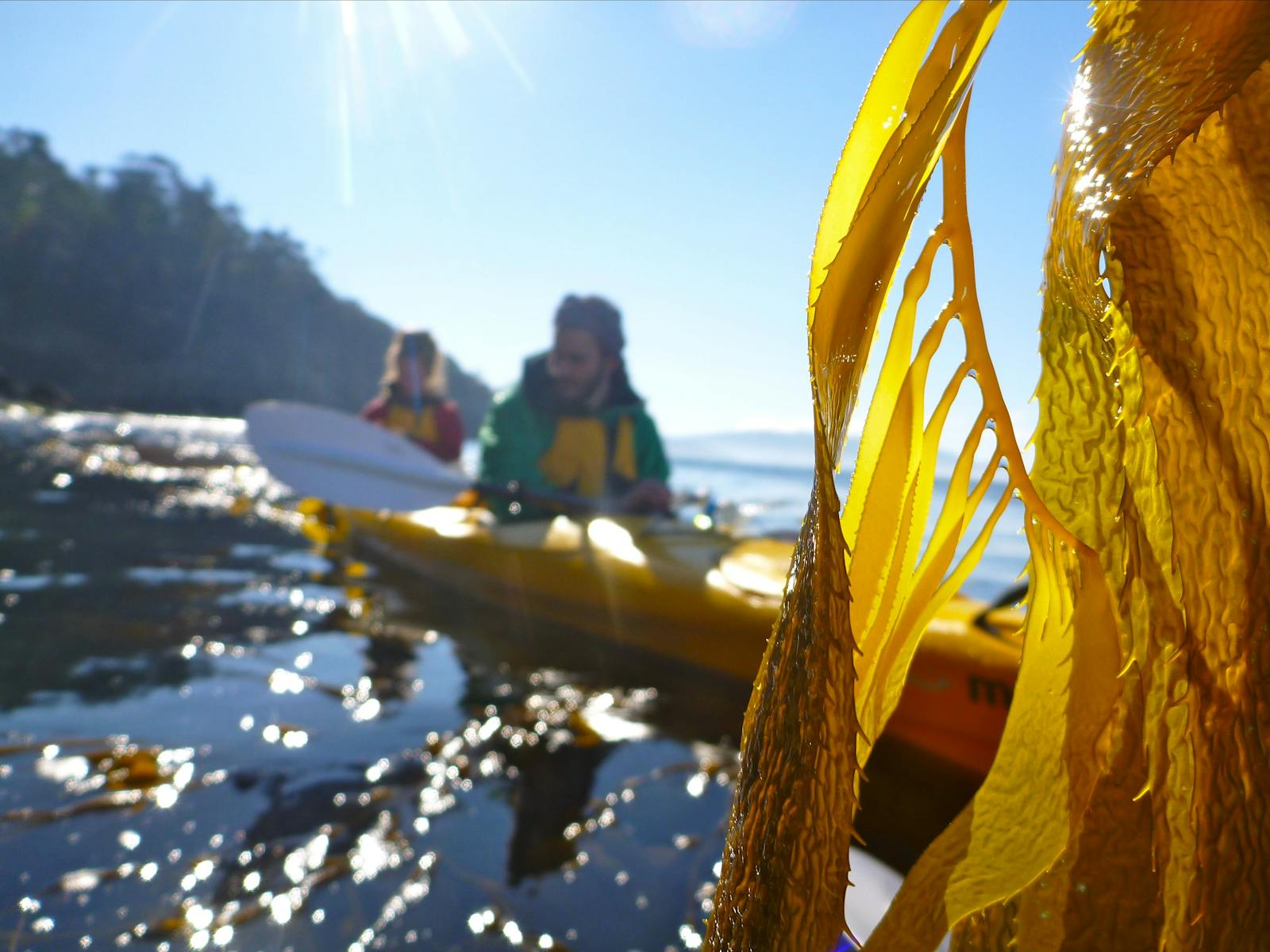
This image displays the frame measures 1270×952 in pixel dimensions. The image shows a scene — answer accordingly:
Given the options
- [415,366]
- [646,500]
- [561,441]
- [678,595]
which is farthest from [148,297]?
[678,595]

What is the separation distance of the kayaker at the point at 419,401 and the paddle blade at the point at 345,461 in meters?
1.25

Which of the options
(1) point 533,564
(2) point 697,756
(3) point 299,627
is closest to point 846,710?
(2) point 697,756

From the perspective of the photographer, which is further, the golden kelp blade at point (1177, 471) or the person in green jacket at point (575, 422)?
the person in green jacket at point (575, 422)

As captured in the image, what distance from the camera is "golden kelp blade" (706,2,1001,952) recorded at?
0.85ft

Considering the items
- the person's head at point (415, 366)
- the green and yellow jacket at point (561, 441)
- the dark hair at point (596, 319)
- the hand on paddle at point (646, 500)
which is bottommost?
the hand on paddle at point (646, 500)

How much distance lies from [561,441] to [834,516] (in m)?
4.59

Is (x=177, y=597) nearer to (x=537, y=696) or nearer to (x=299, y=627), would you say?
(x=299, y=627)

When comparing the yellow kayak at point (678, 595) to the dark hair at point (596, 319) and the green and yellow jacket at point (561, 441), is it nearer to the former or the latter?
the green and yellow jacket at point (561, 441)

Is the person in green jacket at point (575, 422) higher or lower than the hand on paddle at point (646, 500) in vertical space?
higher

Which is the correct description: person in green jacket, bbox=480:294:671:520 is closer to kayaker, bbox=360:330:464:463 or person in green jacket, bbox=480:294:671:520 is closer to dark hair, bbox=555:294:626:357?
dark hair, bbox=555:294:626:357

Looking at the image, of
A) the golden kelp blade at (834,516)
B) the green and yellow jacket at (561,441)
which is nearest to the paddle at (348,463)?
the green and yellow jacket at (561,441)

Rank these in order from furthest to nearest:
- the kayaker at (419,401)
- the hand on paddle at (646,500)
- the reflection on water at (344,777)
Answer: the kayaker at (419,401), the hand on paddle at (646,500), the reflection on water at (344,777)

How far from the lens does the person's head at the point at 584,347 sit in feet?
15.4

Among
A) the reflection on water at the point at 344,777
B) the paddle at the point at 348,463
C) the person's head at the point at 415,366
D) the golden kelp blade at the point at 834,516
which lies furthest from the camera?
the person's head at the point at 415,366
